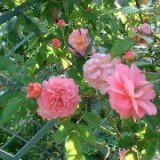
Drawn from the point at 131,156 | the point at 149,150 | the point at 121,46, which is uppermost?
the point at 121,46

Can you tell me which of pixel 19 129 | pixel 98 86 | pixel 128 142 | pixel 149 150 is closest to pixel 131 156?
pixel 128 142

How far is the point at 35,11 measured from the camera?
81.9 inches

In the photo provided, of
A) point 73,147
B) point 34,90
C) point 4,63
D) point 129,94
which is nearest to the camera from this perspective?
point 129,94

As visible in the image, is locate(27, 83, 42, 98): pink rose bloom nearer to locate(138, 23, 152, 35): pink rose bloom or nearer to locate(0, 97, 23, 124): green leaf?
locate(0, 97, 23, 124): green leaf

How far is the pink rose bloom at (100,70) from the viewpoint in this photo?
1170 mm

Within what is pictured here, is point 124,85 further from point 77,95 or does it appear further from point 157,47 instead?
point 157,47

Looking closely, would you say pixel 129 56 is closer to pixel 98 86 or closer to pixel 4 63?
pixel 98 86

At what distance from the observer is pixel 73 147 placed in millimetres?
1305

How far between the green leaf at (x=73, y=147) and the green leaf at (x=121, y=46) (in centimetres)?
30

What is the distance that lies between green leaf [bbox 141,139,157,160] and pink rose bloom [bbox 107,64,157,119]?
0.41 m

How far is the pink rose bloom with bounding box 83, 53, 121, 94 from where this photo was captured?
1.17m

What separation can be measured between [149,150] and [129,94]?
477 mm

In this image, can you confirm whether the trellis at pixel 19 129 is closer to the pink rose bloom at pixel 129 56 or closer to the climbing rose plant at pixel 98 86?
the climbing rose plant at pixel 98 86

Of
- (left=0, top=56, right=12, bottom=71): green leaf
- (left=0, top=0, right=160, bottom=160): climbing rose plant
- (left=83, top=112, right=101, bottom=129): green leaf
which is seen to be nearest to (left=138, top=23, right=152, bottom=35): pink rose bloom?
(left=0, top=0, right=160, bottom=160): climbing rose plant
